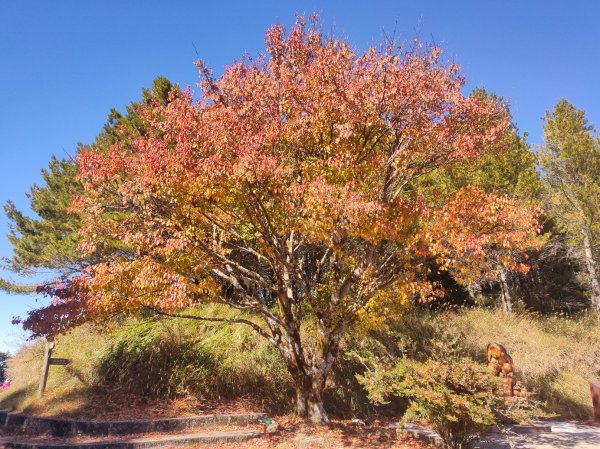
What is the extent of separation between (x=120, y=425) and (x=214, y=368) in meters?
2.97

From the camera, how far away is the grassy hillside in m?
10.9

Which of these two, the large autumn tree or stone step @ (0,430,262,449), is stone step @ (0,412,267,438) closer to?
stone step @ (0,430,262,449)

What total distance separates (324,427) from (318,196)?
548 cm

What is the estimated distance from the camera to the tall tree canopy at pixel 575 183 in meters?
18.3

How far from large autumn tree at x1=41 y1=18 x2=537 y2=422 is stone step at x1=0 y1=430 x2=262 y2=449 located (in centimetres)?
179

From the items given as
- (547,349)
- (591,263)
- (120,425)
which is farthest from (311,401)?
(591,263)

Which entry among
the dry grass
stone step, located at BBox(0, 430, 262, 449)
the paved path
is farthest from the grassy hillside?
the paved path

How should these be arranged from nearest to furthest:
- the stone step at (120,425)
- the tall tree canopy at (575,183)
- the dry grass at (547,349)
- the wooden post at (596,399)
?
the stone step at (120,425) < the wooden post at (596,399) < the dry grass at (547,349) < the tall tree canopy at (575,183)

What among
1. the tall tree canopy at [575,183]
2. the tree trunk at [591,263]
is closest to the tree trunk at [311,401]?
the tall tree canopy at [575,183]

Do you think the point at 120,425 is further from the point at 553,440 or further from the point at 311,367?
the point at 553,440

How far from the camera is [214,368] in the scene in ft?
37.9

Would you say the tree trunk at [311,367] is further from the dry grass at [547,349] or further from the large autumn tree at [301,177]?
the dry grass at [547,349]

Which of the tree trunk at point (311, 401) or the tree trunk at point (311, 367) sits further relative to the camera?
the tree trunk at point (311, 367)

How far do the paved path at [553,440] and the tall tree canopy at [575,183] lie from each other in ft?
36.8
